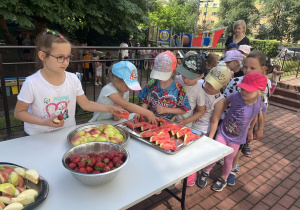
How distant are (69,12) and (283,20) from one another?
133 ft

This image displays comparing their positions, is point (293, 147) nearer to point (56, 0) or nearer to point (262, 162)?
point (262, 162)

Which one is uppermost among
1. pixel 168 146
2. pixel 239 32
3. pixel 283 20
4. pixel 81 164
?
pixel 283 20

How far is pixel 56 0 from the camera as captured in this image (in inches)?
270

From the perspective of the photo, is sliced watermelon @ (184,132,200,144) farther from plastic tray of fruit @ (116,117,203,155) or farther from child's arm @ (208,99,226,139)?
child's arm @ (208,99,226,139)

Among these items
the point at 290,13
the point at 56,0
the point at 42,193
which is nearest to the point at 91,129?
the point at 42,193

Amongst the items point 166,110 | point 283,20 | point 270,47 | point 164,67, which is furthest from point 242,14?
point 166,110

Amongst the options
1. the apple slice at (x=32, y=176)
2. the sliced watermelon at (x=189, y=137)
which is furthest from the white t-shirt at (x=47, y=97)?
the sliced watermelon at (x=189, y=137)

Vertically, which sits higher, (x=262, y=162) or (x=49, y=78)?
(x=49, y=78)

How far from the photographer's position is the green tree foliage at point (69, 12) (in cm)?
622

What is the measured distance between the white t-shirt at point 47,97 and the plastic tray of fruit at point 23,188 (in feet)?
2.14

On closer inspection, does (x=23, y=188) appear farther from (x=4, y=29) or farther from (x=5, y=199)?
(x=4, y=29)

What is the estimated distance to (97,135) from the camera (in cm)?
170

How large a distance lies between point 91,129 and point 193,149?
2.95ft

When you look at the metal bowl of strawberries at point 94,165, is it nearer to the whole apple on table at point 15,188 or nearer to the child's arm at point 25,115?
the whole apple on table at point 15,188
